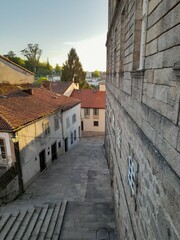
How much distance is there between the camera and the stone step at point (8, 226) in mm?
7980

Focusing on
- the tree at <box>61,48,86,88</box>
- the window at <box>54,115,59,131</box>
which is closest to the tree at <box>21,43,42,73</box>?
the tree at <box>61,48,86,88</box>

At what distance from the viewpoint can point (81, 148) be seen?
853 inches

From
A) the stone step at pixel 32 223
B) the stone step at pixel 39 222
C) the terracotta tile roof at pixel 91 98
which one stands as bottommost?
the stone step at pixel 39 222

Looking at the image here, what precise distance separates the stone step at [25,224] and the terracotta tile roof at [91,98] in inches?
800

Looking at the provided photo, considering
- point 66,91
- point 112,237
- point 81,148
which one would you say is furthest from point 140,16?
point 66,91

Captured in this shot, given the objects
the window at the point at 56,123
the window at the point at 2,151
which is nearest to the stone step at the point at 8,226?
the window at the point at 2,151

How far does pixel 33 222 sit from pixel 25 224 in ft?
1.31

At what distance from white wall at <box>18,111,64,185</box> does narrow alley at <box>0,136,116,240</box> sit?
102 centimetres

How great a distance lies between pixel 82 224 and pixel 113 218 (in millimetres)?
1758

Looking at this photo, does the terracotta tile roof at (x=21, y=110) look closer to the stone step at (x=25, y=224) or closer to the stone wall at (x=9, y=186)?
the stone wall at (x=9, y=186)

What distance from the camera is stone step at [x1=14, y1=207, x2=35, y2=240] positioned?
8.10 m

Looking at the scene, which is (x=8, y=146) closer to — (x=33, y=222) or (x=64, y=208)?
(x=33, y=222)

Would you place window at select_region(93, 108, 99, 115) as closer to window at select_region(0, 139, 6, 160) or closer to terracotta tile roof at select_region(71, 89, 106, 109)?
terracotta tile roof at select_region(71, 89, 106, 109)

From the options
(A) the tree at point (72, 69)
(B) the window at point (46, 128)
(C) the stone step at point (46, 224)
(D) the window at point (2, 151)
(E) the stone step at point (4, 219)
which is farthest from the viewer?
(A) the tree at point (72, 69)
